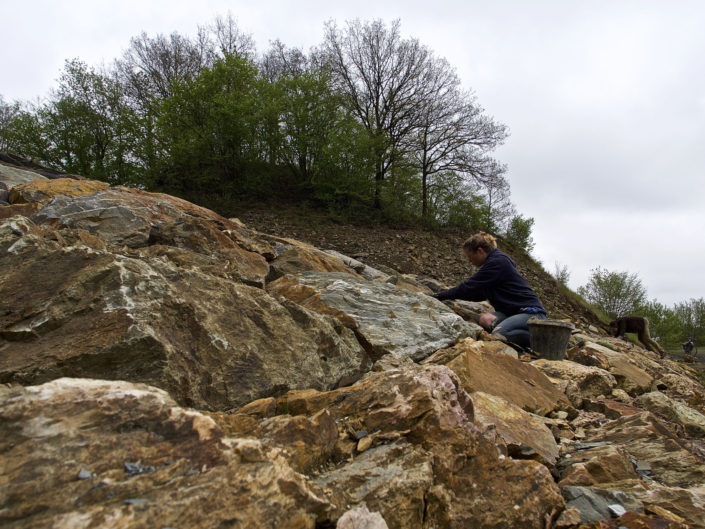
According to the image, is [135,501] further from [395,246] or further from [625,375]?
[395,246]

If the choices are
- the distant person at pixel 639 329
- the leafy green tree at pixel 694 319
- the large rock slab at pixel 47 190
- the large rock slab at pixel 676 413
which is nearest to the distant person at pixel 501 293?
the large rock slab at pixel 676 413

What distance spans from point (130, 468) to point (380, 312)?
296 cm

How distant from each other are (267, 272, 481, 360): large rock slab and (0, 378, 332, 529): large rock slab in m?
2.17

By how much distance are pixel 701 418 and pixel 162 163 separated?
1786cm

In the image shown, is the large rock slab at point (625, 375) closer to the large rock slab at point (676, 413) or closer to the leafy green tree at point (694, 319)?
the large rock slab at point (676, 413)

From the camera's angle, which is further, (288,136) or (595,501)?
(288,136)

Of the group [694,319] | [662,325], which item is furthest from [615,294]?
[694,319]

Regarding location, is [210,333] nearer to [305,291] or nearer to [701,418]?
[305,291]

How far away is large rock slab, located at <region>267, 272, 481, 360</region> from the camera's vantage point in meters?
3.63

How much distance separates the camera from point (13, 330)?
7.07 feet

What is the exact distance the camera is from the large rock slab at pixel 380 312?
3.63 m

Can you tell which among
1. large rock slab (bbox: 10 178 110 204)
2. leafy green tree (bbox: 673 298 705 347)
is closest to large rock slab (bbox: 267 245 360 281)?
large rock slab (bbox: 10 178 110 204)

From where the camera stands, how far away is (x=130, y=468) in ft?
A: 4.07

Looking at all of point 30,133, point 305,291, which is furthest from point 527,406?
point 30,133
